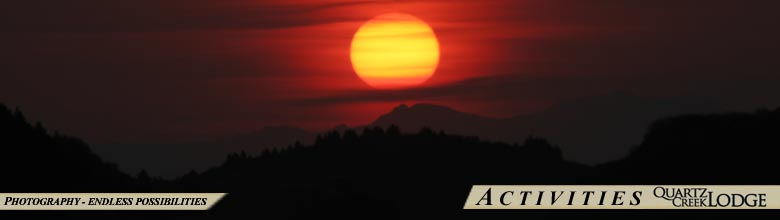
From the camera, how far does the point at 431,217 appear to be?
4370 inches

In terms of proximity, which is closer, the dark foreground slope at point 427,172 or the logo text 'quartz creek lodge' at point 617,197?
the logo text 'quartz creek lodge' at point 617,197

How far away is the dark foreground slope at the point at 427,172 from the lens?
98.9m

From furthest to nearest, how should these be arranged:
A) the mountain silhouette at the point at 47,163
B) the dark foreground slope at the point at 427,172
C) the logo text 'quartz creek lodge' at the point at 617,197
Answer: the mountain silhouette at the point at 47,163 → the dark foreground slope at the point at 427,172 → the logo text 'quartz creek lodge' at the point at 617,197

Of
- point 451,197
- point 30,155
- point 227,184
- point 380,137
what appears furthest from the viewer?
point 380,137

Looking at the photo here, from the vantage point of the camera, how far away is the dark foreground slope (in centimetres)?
9888

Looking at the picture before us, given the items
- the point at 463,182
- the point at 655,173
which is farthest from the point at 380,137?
the point at 655,173

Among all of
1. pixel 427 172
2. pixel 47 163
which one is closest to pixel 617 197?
pixel 47 163

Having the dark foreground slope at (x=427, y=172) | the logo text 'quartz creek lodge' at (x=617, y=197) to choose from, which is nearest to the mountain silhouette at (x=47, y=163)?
the dark foreground slope at (x=427, y=172)

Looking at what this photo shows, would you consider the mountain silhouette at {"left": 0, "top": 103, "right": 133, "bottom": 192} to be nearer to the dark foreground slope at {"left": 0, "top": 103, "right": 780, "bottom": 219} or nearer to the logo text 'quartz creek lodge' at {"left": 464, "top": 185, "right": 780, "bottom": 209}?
the dark foreground slope at {"left": 0, "top": 103, "right": 780, "bottom": 219}

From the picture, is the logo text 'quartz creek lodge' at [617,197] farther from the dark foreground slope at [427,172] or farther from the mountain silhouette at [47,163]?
the mountain silhouette at [47,163]

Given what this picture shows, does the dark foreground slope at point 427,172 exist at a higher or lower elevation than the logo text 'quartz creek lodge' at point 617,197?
higher

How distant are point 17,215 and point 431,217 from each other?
36.1 m

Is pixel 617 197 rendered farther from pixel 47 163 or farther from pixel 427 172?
pixel 427 172

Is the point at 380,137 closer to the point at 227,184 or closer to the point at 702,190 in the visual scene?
the point at 227,184
